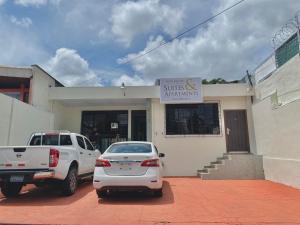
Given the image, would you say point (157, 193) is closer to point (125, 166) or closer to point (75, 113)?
point (125, 166)

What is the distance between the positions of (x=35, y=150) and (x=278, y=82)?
8665 millimetres

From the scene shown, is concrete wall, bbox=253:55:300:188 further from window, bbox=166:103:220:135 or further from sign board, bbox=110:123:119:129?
sign board, bbox=110:123:119:129

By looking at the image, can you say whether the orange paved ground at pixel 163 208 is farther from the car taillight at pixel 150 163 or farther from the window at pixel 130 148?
the window at pixel 130 148

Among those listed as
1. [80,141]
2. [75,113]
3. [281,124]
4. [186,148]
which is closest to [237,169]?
[186,148]

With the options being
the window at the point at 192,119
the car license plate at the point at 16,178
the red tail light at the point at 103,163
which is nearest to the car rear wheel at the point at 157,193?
the red tail light at the point at 103,163

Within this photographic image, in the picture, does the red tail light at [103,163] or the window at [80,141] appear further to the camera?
the window at [80,141]

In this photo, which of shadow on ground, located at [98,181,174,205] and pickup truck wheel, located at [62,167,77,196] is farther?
pickup truck wheel, located at [62,167,77,196]

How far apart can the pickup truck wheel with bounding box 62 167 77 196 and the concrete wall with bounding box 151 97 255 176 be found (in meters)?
5.37

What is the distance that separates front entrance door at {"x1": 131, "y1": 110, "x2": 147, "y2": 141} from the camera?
46.1 ft

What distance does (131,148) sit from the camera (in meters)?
7.11

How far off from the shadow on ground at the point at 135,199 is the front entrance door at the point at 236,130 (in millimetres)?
5956

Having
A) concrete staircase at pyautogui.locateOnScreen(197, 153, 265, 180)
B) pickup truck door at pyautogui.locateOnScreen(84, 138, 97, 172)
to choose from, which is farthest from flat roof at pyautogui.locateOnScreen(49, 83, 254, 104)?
pickup truck door at pyautogui.locateOnScreen(84, 138, 97, 172)

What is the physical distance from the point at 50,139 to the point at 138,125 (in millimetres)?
6456

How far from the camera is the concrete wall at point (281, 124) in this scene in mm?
8234
